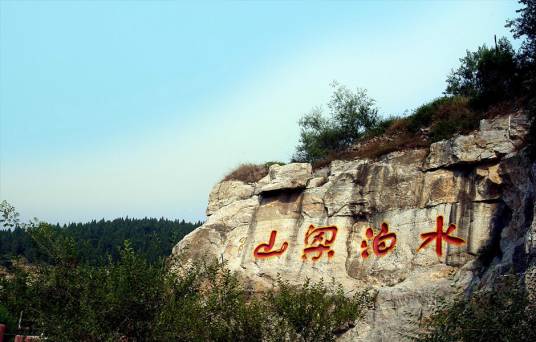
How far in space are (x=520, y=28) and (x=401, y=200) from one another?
23.3ft

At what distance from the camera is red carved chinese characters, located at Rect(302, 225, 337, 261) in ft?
83.4

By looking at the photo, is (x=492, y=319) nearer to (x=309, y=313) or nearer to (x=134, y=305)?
(x=309, y=313)

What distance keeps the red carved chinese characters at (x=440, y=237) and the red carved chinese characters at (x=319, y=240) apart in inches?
138

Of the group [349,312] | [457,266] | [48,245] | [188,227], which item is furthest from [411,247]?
[188,227]

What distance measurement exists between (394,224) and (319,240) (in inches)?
117

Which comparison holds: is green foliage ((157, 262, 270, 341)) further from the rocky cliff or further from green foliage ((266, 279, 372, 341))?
the rocky cliff

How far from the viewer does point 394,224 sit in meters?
24.4

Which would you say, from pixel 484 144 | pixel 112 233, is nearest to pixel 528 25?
pixel 484 144

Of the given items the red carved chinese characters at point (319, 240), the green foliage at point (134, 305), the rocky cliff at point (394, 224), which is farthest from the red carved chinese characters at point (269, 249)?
the green foliage at point (134, 305)

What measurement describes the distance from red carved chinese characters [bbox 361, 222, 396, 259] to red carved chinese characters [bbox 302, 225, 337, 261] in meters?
1.24

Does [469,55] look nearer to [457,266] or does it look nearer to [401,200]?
[401,200]

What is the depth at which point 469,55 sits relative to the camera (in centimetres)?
3678

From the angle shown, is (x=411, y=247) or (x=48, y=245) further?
(x=411, y=247)

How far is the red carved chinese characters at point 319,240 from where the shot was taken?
25.4 meters
